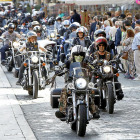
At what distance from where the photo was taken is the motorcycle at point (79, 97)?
8.08m

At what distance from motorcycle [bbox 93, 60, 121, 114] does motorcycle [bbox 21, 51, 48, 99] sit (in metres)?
1.98

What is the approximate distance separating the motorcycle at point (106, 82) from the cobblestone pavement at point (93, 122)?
0.86 feet

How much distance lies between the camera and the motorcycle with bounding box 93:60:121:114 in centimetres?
1036

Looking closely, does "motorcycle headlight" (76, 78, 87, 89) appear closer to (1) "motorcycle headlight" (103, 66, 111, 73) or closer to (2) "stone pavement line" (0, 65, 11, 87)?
(1) "motorcycle headlight" (103, 66, 111, 73)

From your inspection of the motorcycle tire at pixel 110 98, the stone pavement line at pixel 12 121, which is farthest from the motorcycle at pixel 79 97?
the motorcycle tire at pixel 110 98

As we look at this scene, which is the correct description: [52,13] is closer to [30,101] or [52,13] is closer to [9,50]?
[9,50]

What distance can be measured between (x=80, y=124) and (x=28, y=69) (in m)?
5.12

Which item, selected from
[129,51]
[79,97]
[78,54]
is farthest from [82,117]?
[129,51]

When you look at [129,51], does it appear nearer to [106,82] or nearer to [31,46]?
[31,46]

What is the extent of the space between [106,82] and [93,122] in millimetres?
1117

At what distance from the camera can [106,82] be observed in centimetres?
1056

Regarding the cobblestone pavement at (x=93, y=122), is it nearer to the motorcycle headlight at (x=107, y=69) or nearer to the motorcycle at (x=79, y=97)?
the motorcycle at (x=79, y=97)

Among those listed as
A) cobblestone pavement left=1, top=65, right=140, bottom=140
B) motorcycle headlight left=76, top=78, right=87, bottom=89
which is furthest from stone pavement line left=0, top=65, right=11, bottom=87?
motorcycle headlight left=76, top=78, right=87, bottom=89

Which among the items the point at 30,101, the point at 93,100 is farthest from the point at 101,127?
the point at 30,101
